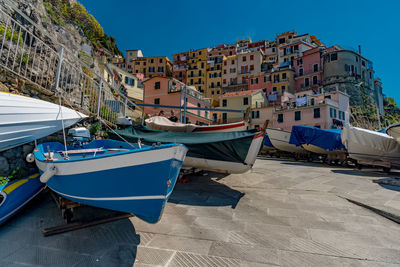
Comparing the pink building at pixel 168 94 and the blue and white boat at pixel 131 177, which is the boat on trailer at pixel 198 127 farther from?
the pink building at pixel 168 94

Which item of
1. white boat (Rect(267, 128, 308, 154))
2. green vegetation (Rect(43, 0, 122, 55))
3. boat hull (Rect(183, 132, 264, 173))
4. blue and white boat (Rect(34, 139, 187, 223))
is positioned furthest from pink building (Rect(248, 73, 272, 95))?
blue and white boat (Rect(34, 139, 187, 223))

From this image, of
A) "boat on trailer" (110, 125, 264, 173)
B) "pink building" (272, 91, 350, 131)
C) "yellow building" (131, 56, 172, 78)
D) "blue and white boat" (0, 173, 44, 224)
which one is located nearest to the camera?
"blue and white boat" (0, 173, 44, 224)

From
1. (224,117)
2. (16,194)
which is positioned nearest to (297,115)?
(224,117)

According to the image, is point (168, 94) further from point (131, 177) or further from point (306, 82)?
point (306, 82)

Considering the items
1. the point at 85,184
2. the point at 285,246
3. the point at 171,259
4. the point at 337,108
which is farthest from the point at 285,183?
the point at 337,108

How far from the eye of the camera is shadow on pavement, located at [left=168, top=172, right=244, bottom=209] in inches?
176

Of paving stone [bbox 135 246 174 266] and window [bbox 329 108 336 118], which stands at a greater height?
window [bbox 329 108 336 118]

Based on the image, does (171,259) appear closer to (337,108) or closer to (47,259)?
(47,259)

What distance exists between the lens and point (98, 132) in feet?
22.2

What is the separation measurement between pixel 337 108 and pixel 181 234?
112 ft

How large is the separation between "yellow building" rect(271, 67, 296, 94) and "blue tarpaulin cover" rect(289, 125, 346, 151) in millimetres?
29048

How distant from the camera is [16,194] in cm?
342

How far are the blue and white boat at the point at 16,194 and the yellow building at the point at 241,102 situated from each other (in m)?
31.8

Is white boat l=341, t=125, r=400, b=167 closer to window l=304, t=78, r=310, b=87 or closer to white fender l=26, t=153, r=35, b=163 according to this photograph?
white fender l=26, t=153, r=35, b=163
